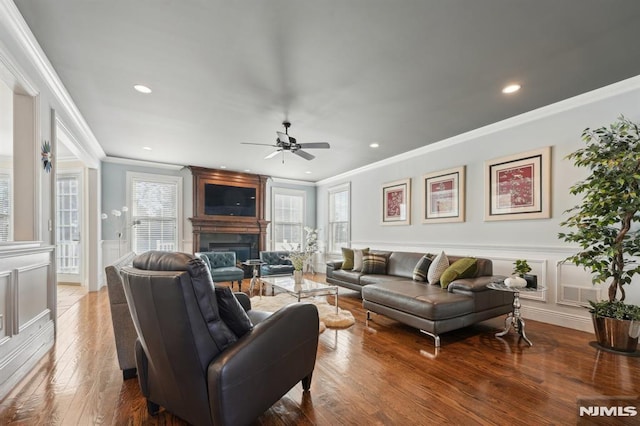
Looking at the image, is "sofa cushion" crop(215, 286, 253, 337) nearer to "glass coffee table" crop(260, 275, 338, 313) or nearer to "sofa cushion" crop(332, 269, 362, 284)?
"glass coffee table" crop(260, 275, 338, 313)

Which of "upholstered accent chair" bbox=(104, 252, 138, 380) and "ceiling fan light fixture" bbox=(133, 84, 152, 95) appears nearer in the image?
"upholstered accent chair" bbox=(104, 252, 138, 380)

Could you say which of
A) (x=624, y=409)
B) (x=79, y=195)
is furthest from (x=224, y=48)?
(x=79, y=195)

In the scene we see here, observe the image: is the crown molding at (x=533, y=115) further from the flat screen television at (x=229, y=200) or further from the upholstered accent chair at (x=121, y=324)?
the upholstered accent chair at (x=121, y=324)

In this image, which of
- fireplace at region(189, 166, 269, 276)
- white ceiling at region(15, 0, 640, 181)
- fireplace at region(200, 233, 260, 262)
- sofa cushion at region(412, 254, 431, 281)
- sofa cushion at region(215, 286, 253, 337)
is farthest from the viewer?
fireplace at region(200, 233, 260, 262)

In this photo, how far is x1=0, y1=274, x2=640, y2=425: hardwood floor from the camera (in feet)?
5.97

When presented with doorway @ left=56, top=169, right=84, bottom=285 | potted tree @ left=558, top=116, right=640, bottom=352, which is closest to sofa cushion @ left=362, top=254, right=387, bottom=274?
potted tree @ left=558, top=116, right=640, bottom=352

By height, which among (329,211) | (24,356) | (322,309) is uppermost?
(329,211)

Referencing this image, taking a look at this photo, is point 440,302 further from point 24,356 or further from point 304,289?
point 24,356

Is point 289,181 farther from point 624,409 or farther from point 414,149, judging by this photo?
point 624,409

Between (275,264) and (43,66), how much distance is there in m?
4.84

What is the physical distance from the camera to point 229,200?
7.34 meters

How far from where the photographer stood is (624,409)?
1882mm

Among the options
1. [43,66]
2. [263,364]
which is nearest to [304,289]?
[263,364]

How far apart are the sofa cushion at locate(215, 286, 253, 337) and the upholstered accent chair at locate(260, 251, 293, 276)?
452 centimetres
